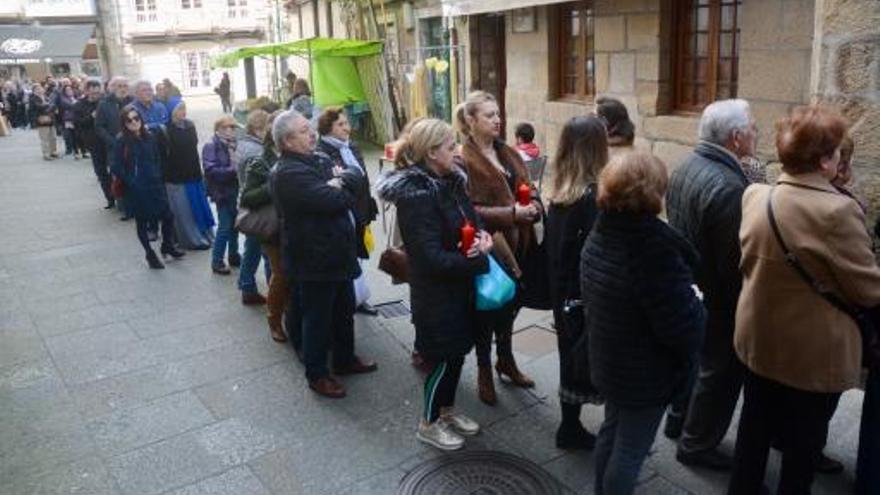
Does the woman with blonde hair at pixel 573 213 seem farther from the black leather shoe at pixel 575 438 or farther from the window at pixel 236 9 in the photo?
the window at pixel 236 9

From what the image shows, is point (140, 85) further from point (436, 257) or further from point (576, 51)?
point (436, 257)

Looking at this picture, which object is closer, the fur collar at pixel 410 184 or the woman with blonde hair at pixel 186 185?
the fur collar at pixel 410 184

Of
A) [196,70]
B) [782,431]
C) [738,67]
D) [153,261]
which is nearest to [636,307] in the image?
[782,431]

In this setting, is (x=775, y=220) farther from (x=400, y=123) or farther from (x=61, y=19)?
(x=61, y=19)

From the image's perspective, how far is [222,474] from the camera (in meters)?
3.54

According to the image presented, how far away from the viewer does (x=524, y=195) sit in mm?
3916

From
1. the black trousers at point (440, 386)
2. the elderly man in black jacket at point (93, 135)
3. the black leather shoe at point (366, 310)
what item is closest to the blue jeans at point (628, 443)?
the black trousers at point (440, 386)

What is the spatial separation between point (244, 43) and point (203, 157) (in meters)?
38.1

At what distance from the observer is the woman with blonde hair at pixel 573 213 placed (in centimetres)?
321

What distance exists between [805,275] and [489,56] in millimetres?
9354

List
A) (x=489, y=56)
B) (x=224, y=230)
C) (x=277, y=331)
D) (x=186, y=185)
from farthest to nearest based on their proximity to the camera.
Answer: (x=489, y=56), (x=186, y=185), (x=224, y=230), (x=277, y=331)

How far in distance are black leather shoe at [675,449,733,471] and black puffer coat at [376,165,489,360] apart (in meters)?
1.13

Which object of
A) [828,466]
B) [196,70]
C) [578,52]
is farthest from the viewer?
[196,70]

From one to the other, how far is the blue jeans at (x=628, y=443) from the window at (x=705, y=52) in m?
4.75
